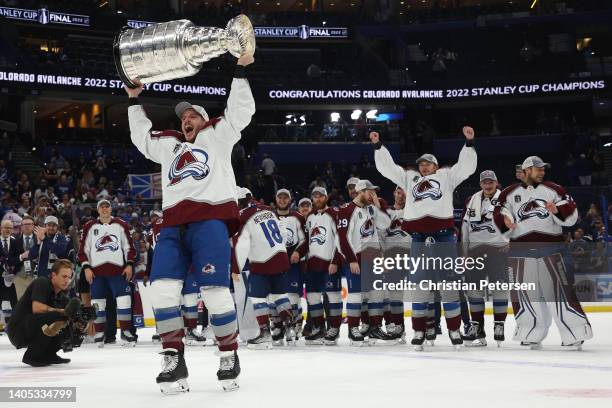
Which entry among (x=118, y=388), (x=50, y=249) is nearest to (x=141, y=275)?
(x=50, y=249)

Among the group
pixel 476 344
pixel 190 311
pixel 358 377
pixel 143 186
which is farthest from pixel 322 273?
pixel 143 186

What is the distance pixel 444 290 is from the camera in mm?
8430

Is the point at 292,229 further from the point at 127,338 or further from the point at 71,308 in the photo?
the point at 71,308

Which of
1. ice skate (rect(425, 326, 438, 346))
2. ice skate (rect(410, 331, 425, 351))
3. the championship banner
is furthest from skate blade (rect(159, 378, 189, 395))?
the championship banner

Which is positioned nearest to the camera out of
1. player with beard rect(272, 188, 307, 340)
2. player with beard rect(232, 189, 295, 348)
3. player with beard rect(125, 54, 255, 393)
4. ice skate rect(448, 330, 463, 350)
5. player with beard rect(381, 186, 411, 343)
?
player with beard rect(125, 54, 255, 393)

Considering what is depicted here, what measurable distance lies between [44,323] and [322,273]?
11.2 feet

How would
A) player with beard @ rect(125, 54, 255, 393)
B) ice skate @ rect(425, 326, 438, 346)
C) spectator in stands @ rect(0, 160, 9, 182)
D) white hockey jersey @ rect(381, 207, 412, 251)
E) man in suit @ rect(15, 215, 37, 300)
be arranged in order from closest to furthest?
player with beard @ rect(125, 54, 255, 393)
ice skate @ rect(425, 326, 438, 346)
white hockey jersey @ rect(381, 207, 412, 251)
man in suit @ rect(15, 215, 37, 300)
spectator in stands @ rect(0, 160, 9, 182)

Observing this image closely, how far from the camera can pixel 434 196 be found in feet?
28.1

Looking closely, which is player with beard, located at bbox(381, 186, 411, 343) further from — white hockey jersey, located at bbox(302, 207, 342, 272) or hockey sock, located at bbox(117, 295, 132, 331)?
hockey sock, located at bbox(117, 295, 132, 331)

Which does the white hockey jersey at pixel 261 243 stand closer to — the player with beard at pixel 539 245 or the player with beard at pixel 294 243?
the player with beard at pixel 294 243

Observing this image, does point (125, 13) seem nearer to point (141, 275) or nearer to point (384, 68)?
point (384, 68)

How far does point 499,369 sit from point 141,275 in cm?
857

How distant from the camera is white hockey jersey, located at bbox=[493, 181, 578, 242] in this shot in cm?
840

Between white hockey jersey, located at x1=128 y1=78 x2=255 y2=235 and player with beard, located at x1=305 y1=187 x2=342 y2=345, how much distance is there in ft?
14.3
